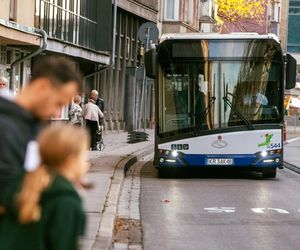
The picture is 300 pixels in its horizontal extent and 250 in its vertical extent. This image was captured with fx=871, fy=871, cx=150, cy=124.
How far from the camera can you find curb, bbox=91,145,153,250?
8.65 meters

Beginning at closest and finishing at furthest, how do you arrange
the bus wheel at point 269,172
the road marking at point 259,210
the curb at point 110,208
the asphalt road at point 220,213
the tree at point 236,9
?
the curb at point 110,208 < the asphalt road at point 220,213 < the road marking at point 259,210 < the bus wheel at point 269,172 < the tree at point 236,9

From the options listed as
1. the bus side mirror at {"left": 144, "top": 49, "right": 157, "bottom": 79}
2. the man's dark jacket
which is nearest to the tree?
the bus side mirror at {"left": 144, "top": 49, "right": 157, "bottom": 79}

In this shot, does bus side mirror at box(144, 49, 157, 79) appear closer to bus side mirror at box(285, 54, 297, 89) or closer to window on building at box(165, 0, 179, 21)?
bus side mirror at box(285, 54, 297, 89)

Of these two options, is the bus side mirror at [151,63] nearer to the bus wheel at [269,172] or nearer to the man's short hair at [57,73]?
the bus wheel at [269,172]

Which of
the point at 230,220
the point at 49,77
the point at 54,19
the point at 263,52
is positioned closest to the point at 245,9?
the point at 54,19

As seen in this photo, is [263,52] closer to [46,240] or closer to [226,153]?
[226,153]

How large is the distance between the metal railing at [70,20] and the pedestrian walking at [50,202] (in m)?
22.7

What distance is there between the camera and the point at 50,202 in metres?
3.39

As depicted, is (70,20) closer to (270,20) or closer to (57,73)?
(57,73)

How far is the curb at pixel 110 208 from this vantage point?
865cm

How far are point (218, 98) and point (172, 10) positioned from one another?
32.7 m

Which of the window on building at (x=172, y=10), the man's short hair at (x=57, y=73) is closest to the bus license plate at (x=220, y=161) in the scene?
the man's short hair at (x=57, y=73)

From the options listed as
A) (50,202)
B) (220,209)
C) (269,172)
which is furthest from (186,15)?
(50,202)

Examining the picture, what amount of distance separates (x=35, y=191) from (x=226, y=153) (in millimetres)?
14239
